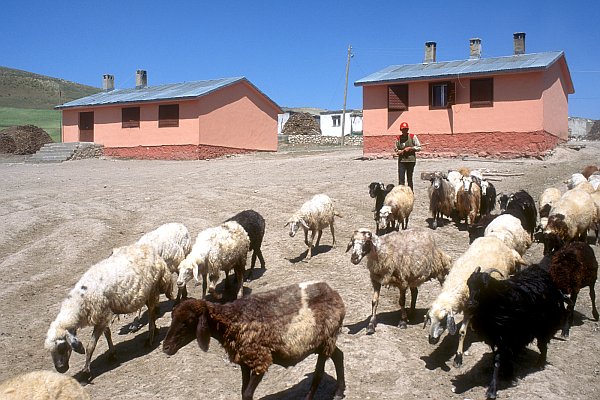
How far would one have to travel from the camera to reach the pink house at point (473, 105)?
23.1m

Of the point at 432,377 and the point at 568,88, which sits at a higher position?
the point at 568,88

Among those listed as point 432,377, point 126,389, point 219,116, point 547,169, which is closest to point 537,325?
point 432,377

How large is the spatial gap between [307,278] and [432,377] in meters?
3.54

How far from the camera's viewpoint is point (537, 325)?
5.69 meters

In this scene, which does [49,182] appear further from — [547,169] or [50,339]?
[547,169]

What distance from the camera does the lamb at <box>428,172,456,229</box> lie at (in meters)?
12.6

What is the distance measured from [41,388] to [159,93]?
2951cm

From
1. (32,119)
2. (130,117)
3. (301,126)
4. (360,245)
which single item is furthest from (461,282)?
(32,119)

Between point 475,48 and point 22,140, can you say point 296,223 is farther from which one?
point 22,140

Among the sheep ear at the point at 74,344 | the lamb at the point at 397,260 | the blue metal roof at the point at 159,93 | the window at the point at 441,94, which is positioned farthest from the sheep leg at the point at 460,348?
the blue metal roof at the point at 159,93

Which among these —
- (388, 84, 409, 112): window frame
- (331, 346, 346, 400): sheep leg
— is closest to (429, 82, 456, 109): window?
(388, 84, 409, 112): window frame

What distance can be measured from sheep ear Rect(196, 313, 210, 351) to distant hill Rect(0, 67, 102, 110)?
79.8m

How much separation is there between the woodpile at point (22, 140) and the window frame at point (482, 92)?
1043 inches

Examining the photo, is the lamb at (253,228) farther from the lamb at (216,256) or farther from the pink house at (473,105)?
the pink house at (473,105)
